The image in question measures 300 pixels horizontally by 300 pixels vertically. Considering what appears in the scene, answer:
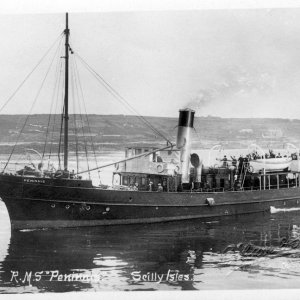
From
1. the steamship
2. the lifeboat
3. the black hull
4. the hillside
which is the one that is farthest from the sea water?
the lifeboat

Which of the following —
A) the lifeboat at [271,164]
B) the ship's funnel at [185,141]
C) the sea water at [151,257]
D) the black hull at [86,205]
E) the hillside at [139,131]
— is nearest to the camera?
the sea water at [151,257]

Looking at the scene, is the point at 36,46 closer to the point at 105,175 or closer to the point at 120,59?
the point at 120,59

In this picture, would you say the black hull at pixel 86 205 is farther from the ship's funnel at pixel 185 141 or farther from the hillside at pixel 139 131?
the hillside at pixel 139 131

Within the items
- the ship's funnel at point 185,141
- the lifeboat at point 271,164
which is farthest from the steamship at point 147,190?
the lifeboat at point 271,164

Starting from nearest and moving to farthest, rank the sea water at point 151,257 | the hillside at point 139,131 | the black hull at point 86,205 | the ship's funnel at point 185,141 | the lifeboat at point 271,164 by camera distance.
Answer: the sea water at point 151,257 → the black hull at point 86,205 → the hillside at point 139,131 → the ship's funnel at point 185,141 → the lifeboat at point 271,164

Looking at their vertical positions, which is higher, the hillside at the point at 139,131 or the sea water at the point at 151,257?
the hillside at the point at 139,131

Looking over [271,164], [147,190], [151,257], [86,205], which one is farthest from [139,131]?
[151,257]

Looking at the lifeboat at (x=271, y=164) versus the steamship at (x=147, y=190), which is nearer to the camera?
the steamship at (x=147, y=190)

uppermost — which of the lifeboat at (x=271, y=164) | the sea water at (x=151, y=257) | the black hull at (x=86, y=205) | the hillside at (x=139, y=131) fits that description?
the hillside at (x=139, y=131)
